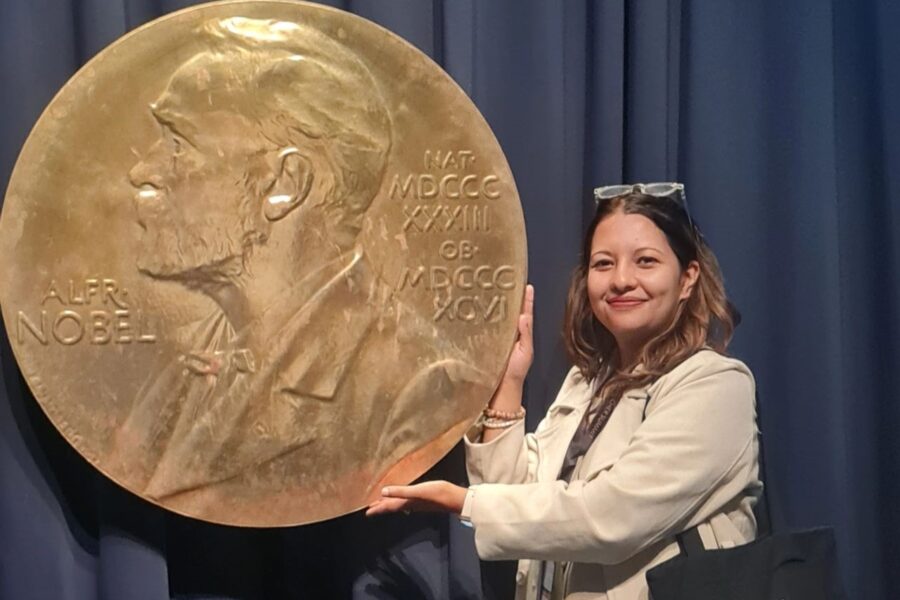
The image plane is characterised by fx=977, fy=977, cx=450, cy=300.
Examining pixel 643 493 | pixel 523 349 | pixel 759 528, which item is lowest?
pixel 759 528

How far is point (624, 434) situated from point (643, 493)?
117 millimetres

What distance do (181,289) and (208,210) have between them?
104mm

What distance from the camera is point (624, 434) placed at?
47.3 inches

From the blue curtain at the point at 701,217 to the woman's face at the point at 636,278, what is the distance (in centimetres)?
17

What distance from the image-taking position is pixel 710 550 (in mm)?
1114

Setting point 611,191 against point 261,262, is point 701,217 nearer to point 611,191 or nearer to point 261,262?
point 611,191

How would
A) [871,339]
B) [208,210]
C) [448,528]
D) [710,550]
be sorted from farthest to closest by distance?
1. [871,339]
2. [448,528]
3. [208,210]
4. [710,550]

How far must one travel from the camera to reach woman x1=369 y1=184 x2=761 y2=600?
43.8 inches

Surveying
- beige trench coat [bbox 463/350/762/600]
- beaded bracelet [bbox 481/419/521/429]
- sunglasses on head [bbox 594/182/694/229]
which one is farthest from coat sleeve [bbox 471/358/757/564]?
sunglasses on head [bbox 594/182/694/229]

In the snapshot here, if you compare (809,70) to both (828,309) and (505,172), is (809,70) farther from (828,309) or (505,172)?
(505,172)

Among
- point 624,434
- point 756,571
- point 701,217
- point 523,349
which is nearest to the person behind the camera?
point 756,571

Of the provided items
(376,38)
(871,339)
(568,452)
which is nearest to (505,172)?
(376,38)

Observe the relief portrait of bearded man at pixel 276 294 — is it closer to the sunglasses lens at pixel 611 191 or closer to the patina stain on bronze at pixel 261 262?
the patina stain on bronze at pixel 261 262

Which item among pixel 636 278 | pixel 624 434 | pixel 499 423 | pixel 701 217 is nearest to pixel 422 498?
pixel 499 423
